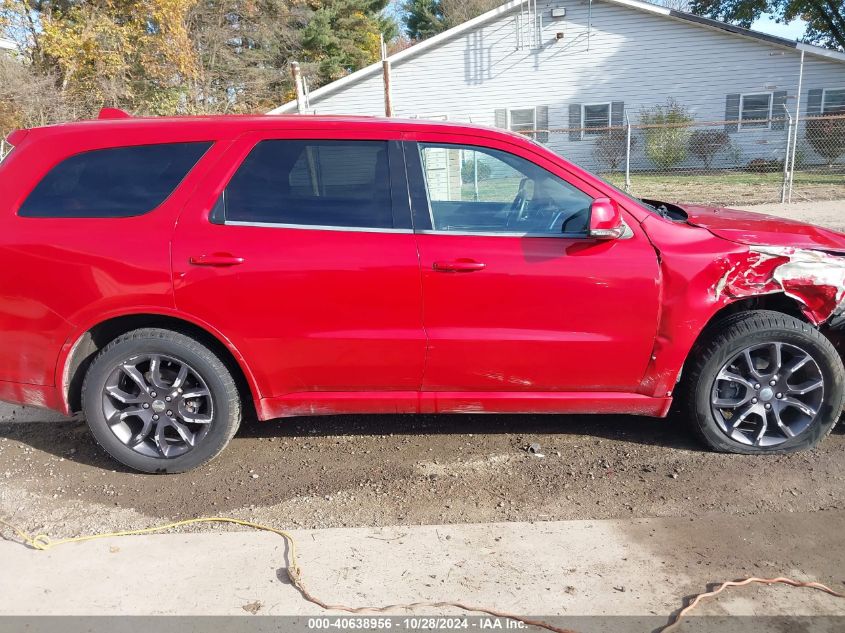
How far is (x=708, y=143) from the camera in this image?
19.9m

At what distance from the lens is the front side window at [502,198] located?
10.8 feet

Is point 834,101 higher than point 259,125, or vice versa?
point 834,101

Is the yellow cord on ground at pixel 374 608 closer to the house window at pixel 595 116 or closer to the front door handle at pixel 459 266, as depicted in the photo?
the front door handle at pixel 459 266

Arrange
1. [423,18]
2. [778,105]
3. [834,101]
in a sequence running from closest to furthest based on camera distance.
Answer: [834,101], [778,105], [423,18]

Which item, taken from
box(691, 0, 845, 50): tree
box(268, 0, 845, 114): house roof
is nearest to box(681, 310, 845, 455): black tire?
box(268, 0, 845, 114): house roof

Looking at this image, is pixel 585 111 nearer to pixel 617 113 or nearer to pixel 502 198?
pixel 617 113

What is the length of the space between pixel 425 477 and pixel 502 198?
157 cm

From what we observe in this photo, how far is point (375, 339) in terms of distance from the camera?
330 cm

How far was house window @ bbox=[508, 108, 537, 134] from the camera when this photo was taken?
2133 centimetres

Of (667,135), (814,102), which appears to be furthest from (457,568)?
(814,102)

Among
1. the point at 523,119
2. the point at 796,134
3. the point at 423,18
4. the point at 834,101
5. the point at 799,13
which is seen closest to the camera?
the point at 796,134

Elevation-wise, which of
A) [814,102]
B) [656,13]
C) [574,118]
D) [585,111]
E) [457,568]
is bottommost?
[457,568]

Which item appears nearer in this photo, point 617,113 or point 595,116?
point 617,113

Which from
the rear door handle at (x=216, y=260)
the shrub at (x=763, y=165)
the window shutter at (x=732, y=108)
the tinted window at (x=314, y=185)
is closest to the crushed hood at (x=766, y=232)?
the tinted window at (x=314, y=185)
